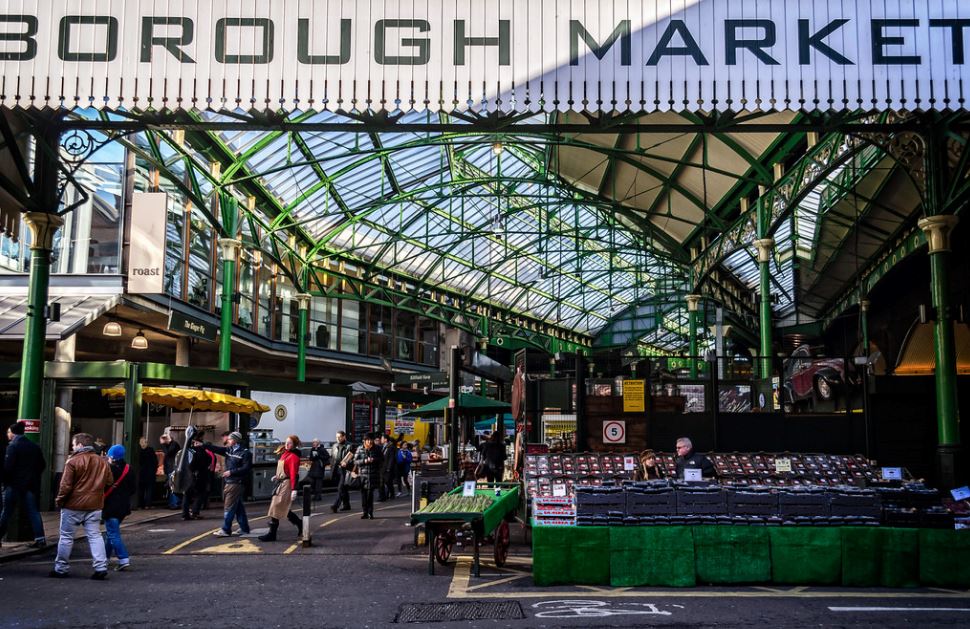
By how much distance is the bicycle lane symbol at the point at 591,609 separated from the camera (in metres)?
8.02

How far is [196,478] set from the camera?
16.8 m

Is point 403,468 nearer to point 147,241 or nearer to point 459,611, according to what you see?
point 147,241

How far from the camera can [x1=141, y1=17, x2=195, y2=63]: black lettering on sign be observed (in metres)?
8.30

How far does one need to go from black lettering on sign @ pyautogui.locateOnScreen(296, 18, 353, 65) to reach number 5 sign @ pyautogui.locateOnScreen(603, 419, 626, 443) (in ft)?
30.7

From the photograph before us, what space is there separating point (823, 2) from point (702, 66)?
1.30 m

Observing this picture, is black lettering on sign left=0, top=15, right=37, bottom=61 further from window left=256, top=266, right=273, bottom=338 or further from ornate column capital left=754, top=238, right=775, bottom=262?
window left=256, top=266, right=273, bottom=338

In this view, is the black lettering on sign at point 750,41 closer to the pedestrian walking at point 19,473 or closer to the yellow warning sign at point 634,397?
the yellow warning sign at point 634,397

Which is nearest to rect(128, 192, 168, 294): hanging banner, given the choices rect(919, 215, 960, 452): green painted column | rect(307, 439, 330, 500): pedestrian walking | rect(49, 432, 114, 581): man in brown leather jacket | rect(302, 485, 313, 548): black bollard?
rect(307, 439, 330, 500): pedestrian walking

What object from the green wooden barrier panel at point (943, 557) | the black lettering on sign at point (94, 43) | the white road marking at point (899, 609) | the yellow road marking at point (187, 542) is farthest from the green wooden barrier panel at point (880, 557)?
the black lettering on sign at point (94, 43)

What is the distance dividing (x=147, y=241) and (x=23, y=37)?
9.35 m

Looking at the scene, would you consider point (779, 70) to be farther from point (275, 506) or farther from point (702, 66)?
point (275, 506)

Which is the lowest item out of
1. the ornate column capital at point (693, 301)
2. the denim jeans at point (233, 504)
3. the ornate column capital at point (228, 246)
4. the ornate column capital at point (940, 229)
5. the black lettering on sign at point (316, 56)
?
the denim jeans at point (233, 504)

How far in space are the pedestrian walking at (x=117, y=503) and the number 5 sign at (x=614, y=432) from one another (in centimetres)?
819

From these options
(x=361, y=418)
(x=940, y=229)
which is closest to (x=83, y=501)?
(x=940, y=229)
